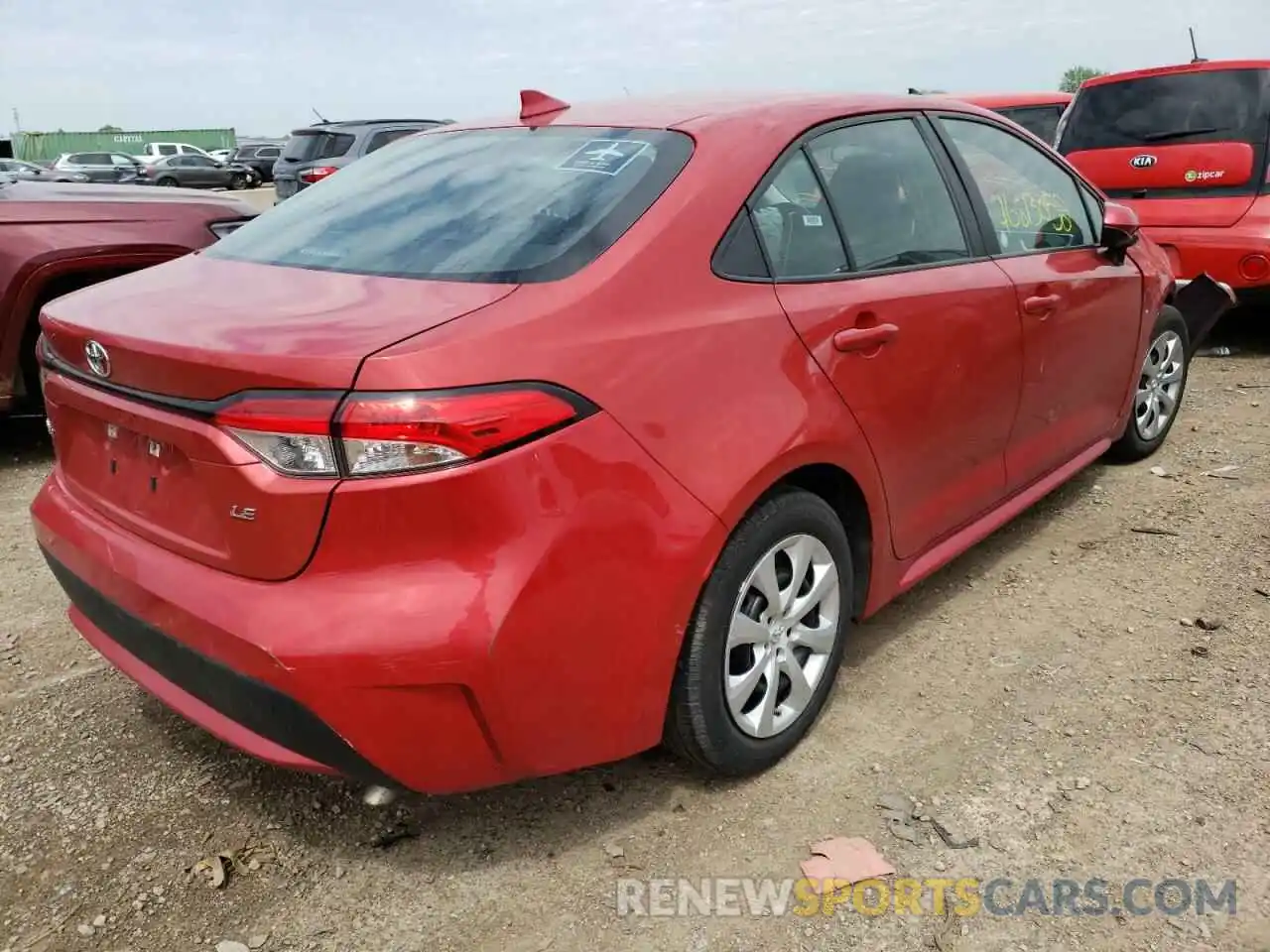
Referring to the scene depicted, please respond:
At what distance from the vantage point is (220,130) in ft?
182

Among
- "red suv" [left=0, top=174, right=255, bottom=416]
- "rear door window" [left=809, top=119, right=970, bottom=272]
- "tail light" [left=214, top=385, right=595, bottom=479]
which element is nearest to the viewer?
"tail light" [left=214, top=385, right=595, bottom=479]

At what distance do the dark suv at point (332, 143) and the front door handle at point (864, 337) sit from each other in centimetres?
995

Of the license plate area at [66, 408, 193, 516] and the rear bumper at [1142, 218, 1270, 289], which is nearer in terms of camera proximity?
the license plate area at [66, 408, 193, 516]

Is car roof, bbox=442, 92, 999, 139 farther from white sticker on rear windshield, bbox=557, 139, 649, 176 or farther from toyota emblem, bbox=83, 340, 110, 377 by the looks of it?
toyota emblem, bbox=83, 340, 110, 377

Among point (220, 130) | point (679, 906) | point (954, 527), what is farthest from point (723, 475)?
point (220, 130)

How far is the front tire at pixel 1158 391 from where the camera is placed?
4.53 meters

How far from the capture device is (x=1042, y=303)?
3.33 metres

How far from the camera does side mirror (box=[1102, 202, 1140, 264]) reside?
150 inches

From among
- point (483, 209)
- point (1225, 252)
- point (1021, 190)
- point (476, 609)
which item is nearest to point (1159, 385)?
point (1021, 190)

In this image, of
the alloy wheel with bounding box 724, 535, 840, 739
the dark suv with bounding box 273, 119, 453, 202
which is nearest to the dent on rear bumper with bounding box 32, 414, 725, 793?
the alloy wheel with bounding box 724, 535, 840, 739

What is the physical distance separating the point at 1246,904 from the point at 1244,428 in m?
3.68

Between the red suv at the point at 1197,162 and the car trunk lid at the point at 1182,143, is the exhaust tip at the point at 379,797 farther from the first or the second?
the car trunk lid at the point at 1182,143

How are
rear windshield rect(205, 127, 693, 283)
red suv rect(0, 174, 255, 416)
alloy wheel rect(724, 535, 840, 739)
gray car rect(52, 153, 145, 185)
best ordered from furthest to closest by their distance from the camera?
gray car rect(52, 153, 145, 185), red suv rect(0, 174, 255, 416), alloy wheel rect(724, 535, 840, 739), rear windshield rect(205, 127, 693, 283)

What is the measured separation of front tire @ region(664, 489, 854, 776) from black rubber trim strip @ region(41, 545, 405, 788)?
0.70 metres
